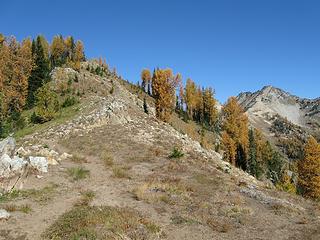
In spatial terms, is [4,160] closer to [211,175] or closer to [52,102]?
[211,175]

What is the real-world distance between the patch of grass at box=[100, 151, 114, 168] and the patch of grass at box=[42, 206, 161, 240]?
→ 13.8 m

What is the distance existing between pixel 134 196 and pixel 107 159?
1136cm

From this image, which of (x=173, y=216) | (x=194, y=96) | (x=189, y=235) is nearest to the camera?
(x=189, y=235)

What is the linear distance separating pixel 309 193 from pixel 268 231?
1637 inches

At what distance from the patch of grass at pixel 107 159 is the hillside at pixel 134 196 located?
0.35ft

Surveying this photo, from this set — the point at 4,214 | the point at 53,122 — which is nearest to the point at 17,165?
the point at 4,214

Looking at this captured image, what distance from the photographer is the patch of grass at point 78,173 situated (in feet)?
105

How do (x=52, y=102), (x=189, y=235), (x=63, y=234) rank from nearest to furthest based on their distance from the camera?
(x=63, y=234) < (x=189, y=235) < (x=52, y=102)

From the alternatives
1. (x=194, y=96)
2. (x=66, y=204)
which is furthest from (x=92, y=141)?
(x=194, y=96)

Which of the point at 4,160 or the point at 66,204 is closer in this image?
the point at 66,204

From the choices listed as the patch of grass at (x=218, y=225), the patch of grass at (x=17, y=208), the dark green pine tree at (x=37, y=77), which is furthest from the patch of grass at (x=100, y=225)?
the dark green pine tree at (x=37, y=77)

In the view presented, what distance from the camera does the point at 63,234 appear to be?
1906 centimetres

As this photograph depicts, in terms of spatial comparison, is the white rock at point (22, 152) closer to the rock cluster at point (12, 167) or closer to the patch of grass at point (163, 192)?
the rock cluster at point (12, 167)

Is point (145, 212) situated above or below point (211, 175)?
below
